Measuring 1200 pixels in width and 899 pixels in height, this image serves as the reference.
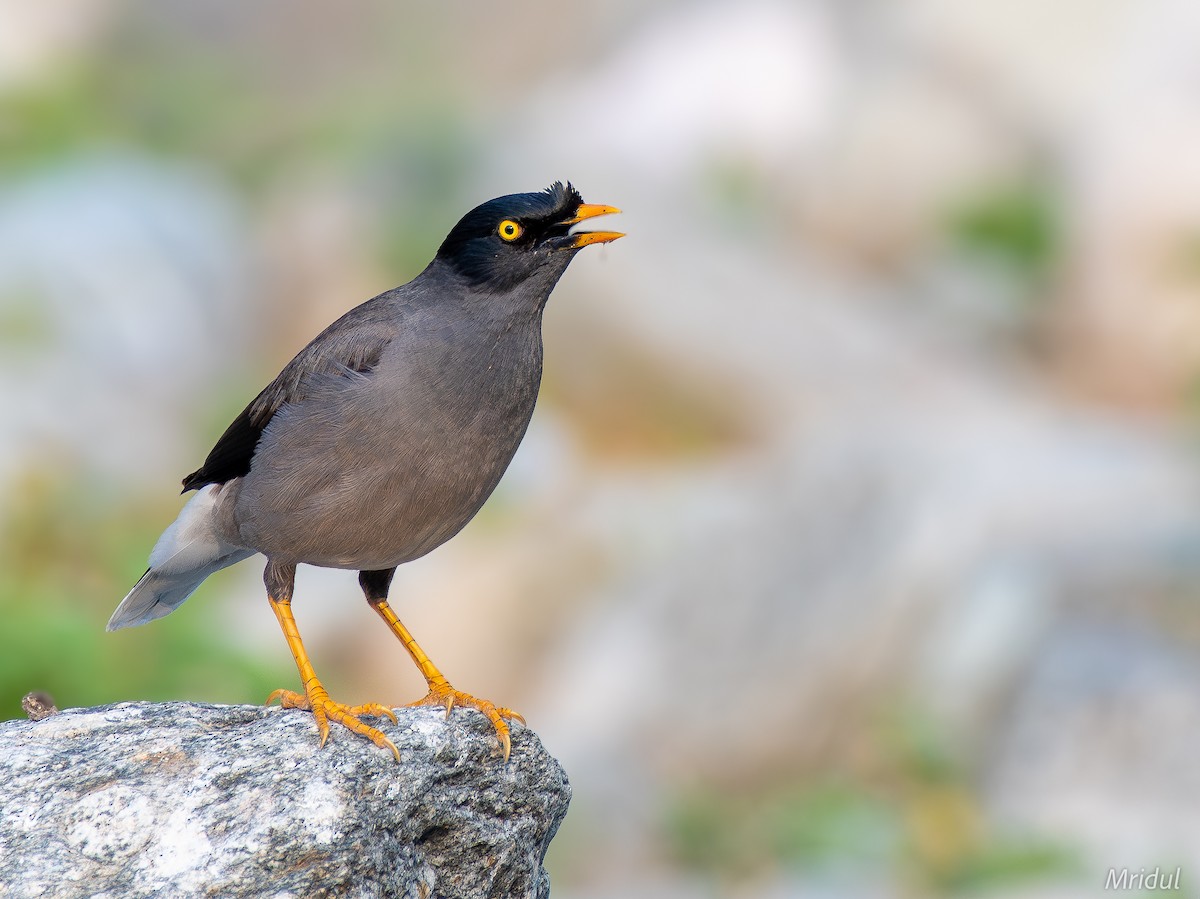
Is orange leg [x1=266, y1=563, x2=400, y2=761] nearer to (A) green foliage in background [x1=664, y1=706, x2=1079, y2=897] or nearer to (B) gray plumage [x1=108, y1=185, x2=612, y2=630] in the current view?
(B) gray plumage [x1=108, y1=185, x2=612, y2=630]

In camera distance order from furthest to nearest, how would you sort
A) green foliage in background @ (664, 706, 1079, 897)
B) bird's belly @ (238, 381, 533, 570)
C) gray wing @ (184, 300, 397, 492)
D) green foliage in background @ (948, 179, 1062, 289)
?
green foliage in background @ (948, 179, 1062, 289) → green foliage in background @ (664, 706, 1079, 897) → gray wing @ (184, 300, 397, 492) → bird's belly @ (238, 381, 533, 570)

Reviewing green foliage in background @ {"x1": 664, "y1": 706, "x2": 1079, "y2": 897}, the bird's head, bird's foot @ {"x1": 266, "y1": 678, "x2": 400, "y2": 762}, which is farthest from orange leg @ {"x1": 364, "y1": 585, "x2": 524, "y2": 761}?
green foliage in background @ {"x1": 664, "y1": 706, "x2": 1079, "y2": 897}

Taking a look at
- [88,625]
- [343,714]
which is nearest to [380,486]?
[343,714]

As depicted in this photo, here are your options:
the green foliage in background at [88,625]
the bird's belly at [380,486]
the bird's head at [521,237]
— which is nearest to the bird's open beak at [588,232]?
the bird's head at [521,237]

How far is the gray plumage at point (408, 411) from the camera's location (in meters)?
5.79

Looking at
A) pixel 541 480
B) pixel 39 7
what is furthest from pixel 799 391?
pixel 39 7

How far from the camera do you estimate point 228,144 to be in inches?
1134

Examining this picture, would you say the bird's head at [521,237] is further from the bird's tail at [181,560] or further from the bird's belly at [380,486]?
the bird's tail at [181,560]

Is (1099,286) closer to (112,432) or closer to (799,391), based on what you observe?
(799,391)

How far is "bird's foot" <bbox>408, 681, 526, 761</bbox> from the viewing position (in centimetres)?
543

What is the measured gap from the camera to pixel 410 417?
5.80 metres

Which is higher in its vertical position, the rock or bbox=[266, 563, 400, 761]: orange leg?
bbox=[266, 563, 400, 761]: orange leg

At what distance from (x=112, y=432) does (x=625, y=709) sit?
Answer: 294 inches

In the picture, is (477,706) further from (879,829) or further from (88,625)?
(88,625)
